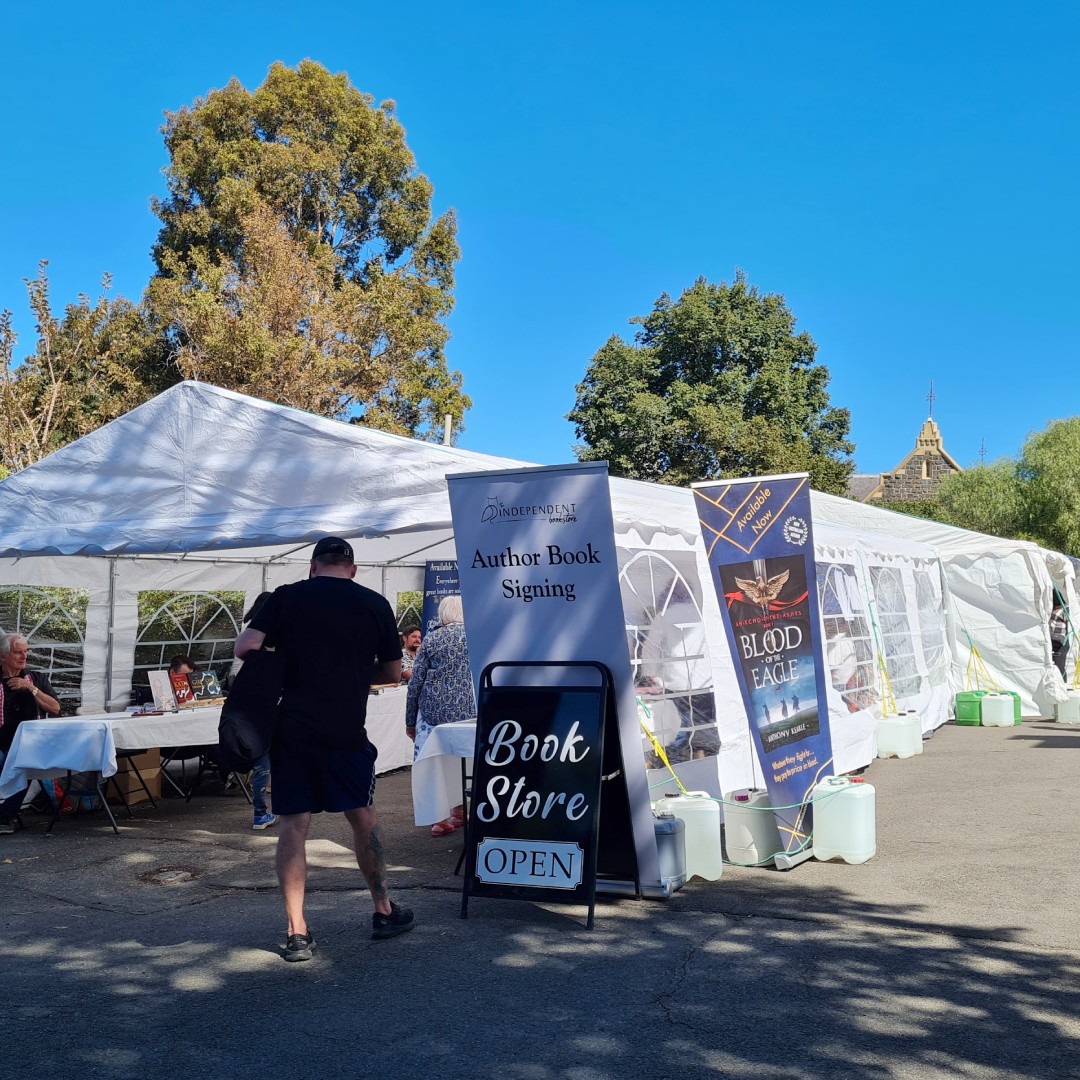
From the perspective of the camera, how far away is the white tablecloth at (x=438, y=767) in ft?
24.5

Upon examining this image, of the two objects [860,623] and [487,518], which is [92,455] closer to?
[487,518]

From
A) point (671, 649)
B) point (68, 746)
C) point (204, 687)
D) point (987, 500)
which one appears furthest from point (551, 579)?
point (987, 500)

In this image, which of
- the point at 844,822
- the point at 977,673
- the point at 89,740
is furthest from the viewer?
the point at 977,673

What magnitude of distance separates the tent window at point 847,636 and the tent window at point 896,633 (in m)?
0.72

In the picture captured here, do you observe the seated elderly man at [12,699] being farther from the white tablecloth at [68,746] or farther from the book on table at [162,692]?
the book on table at [162,692]

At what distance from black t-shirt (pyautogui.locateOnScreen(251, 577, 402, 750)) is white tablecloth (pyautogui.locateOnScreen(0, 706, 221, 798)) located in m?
3.66

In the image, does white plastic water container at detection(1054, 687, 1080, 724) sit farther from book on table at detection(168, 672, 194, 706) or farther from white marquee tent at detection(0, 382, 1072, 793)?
book on table at detection(168, 672, 194, 706)

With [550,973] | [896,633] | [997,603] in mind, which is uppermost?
[997,603]

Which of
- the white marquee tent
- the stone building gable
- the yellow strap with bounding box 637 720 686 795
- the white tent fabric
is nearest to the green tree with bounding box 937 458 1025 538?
the stone building gable

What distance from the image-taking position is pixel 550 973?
195 inches

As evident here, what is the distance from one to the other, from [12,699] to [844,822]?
613 centimetres

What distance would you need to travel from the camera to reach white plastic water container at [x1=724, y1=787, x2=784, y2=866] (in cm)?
703

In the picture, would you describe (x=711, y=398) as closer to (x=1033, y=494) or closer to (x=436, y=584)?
(x=1033, y=494)

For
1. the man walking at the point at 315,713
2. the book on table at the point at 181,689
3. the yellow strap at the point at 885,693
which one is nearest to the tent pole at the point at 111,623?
the book on table at the point at 181,689
